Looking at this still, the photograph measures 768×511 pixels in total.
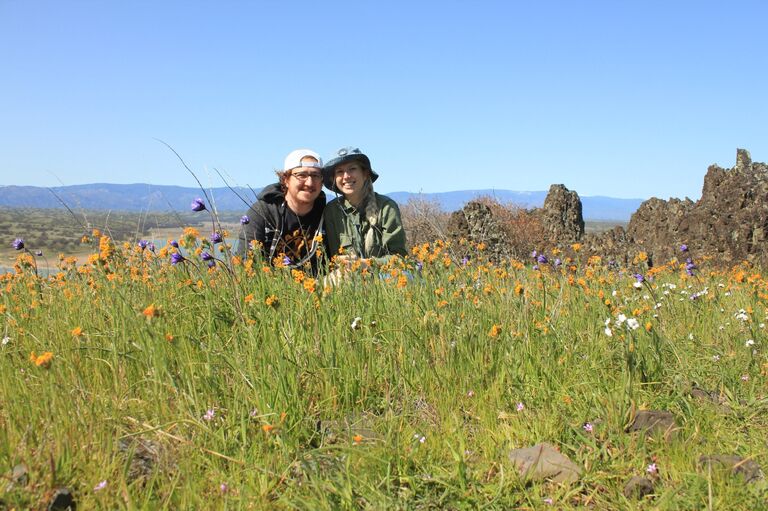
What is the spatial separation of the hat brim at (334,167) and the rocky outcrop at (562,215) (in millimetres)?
12501

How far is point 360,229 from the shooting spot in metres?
6.28

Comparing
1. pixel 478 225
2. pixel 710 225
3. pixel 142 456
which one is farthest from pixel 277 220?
pixel 478 225

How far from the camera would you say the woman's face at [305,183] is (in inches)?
231

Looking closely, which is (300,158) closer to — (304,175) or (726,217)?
(304,175)

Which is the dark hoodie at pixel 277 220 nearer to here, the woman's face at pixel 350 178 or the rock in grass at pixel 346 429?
the woman's face at pixel 350 178

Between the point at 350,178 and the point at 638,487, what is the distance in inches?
175

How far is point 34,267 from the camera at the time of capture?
450cm

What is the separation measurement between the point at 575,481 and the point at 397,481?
2.37ft

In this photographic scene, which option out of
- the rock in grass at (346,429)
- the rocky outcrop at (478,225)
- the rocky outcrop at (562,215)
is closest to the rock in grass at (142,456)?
the rock in grass at (346,429)

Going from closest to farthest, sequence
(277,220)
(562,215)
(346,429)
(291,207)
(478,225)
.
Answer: (346,429) < (277,220) < (291,207) < (478,225) < (562,215)

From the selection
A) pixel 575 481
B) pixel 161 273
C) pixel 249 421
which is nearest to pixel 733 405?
pixel 575 481

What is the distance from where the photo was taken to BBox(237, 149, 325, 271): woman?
5840mm

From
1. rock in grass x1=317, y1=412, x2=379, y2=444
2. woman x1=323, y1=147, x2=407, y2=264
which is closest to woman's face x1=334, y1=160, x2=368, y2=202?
woman x1=323, y1=147, x2=407, y2=264

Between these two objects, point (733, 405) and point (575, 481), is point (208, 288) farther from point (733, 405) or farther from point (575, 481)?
point (733, 405)
